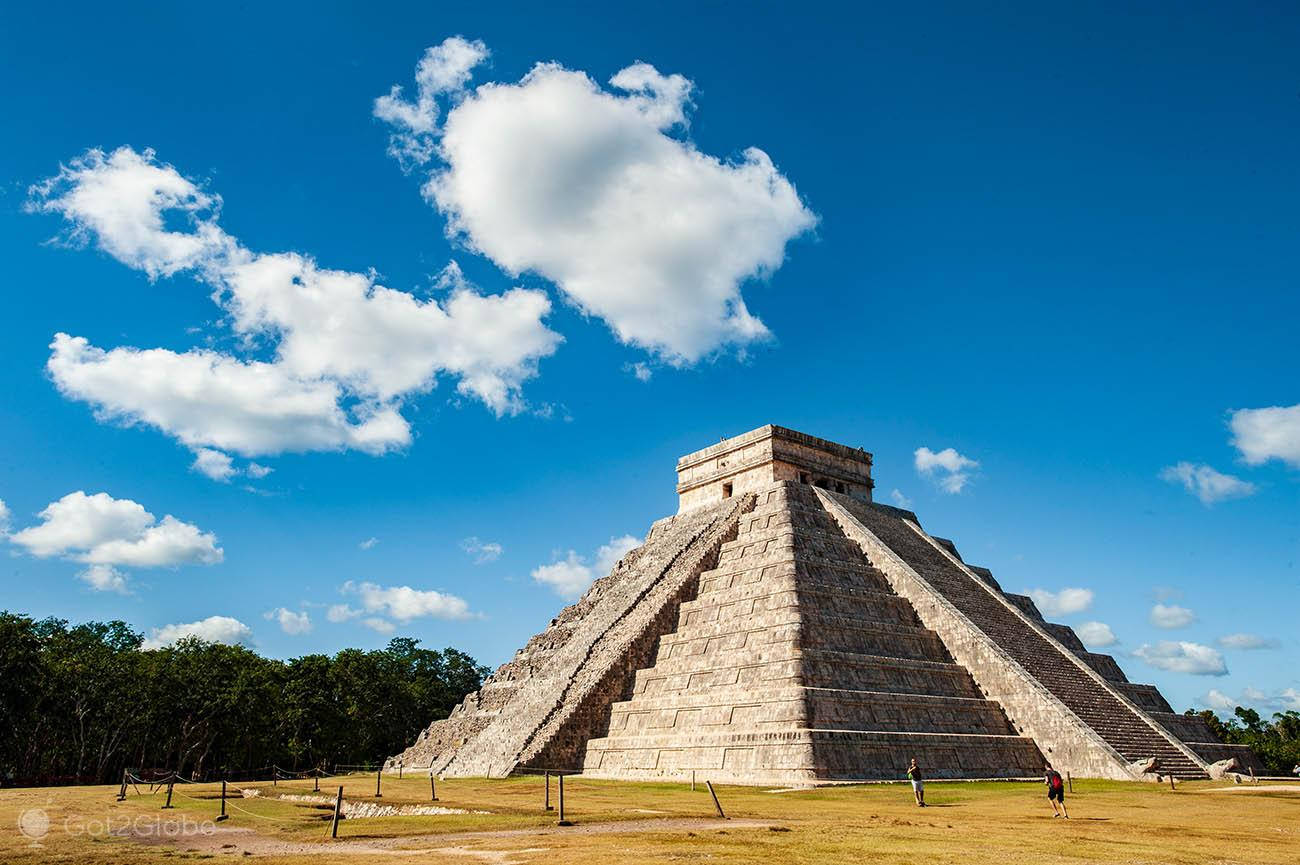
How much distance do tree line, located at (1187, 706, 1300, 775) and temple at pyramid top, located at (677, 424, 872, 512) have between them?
34.1 meters

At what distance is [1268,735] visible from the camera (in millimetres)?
63844

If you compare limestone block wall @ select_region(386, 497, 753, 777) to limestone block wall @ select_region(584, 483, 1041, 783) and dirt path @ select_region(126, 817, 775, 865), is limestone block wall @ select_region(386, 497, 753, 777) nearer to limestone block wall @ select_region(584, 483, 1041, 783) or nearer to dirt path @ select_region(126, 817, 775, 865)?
limestone block wall @ select_region(584, 483, 1041, 783)

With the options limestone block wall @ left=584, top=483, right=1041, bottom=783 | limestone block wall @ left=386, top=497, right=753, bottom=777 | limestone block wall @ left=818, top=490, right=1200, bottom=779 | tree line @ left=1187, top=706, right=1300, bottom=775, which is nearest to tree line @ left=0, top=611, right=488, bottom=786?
limestone block wall @ left=386, top=497, right=753, bottom=777

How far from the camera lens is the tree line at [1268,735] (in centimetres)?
5741

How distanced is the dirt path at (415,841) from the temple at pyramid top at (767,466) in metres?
24.4

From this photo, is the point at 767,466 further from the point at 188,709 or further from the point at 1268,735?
the point at 1268,735

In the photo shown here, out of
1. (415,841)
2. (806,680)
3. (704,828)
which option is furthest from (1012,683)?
(415,841)

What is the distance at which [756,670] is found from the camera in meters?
25.4

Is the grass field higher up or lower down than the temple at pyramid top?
lower down

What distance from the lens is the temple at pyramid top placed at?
3916cm

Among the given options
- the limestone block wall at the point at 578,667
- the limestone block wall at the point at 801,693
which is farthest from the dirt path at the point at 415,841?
the limestone block wall at the point at 578,667

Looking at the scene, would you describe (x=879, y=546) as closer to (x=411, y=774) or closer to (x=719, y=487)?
(x=719, y=487)

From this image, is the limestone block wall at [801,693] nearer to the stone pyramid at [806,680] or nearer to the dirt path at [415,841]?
the stone pyramid at [806,680]

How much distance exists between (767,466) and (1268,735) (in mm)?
48951
